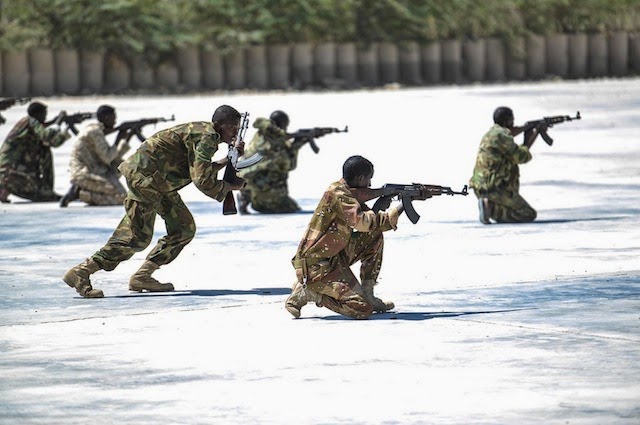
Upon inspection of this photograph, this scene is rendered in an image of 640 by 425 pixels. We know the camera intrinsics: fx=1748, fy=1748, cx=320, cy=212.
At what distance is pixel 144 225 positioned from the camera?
1169 centimetres

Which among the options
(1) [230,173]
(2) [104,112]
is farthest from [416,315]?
(2) [104,112]

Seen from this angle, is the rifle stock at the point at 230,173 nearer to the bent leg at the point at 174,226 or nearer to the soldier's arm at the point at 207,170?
the soldier's arm at the point at 207,170

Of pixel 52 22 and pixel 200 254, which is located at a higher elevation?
pixel 52 22

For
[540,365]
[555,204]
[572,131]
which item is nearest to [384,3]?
[572,131]

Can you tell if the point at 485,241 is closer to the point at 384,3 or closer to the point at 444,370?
the point at 444,370

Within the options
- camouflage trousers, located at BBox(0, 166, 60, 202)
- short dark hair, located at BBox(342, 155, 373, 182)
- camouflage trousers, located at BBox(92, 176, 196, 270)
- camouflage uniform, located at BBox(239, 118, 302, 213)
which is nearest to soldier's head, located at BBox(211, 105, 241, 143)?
camouflage trousers, located at BBox(92, 176, 196, 270)

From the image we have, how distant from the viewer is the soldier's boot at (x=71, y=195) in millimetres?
18359

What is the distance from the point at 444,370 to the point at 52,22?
119ft

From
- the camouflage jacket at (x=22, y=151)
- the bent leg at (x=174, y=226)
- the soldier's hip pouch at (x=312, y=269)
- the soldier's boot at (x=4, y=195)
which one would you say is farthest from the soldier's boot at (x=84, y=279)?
the soldier's boot at (x=4, y=195)

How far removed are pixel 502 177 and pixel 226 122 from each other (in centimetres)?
530

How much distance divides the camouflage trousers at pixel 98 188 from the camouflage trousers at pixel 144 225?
658cm

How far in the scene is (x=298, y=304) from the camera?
10469mm

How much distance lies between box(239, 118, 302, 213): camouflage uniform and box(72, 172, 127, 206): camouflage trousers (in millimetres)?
1605

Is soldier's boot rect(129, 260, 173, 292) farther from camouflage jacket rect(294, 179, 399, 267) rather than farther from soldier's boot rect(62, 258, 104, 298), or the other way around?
camouflage jacket rect(294, 179, 399, 267)
